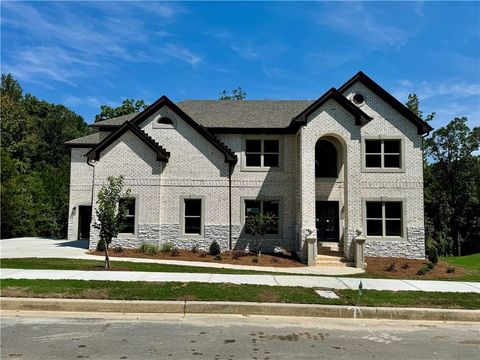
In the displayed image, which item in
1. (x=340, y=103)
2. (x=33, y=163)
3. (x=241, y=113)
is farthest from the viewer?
(x=33, y=163)

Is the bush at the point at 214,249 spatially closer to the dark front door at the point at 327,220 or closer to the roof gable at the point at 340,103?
the dark front door at the point at 327,220

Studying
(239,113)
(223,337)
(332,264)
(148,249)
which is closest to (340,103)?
(239,113)

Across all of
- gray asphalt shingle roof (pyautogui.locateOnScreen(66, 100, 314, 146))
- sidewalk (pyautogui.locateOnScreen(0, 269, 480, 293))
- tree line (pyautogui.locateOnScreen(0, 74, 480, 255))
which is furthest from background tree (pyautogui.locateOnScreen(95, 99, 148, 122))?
sidewalk (pyautogui.locateOnScreen(0, 269, 480, 293))

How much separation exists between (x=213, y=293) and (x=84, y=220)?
19.6 meters

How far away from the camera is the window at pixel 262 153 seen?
21.0 m

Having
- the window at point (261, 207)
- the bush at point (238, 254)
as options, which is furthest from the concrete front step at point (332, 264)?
the window at point (261, 207)

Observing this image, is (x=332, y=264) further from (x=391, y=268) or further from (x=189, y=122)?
(x=189, y=122)

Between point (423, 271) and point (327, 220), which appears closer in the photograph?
point (423, 271)

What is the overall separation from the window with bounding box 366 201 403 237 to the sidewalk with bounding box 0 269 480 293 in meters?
6.99

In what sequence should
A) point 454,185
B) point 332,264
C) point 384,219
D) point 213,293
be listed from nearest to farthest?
point 213,293
point 332,264
point 384,219
point 454,185

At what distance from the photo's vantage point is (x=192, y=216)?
20.4 metres

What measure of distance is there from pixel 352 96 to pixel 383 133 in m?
2.33

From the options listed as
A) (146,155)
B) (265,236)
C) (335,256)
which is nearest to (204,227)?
(265,236)

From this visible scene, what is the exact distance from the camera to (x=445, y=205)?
4200cm
